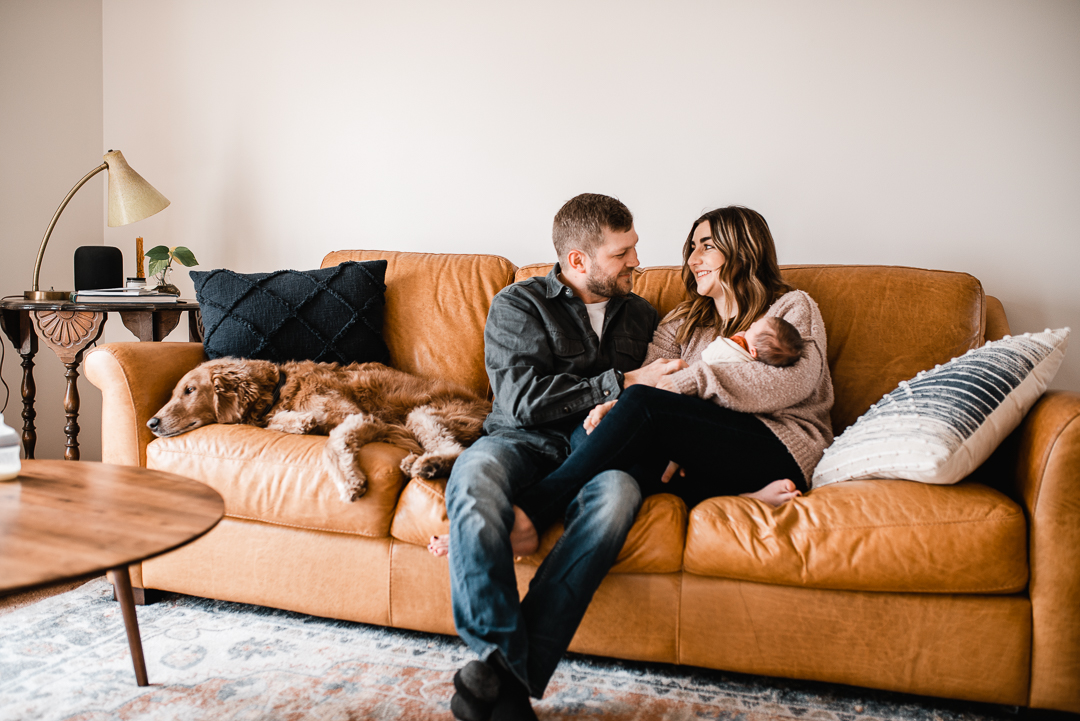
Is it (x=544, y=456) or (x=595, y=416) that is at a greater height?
(x=595, y=416)

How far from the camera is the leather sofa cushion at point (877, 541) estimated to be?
1.42m

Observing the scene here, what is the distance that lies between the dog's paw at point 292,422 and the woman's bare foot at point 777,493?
126 cm

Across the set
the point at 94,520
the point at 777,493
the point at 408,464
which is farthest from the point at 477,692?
the point at 777,493

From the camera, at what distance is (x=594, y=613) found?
5.32 ft

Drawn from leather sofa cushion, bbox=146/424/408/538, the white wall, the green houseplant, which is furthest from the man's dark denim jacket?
the white wall

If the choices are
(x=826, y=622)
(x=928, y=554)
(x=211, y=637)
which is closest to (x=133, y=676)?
(x=211, y=637)

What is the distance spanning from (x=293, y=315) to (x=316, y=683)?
122cm

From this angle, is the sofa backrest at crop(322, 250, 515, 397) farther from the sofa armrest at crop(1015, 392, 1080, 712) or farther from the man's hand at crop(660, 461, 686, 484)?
the sofa armrest at crop(1015, 392, 1080, 712)

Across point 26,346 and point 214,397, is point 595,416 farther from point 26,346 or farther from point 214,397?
point 26,346

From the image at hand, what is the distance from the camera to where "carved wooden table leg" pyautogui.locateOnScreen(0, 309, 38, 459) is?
2.60 metres

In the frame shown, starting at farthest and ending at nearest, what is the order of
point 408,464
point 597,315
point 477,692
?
1. point 597,315
2. point 408,464
3. point 477,692

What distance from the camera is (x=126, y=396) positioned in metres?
1.94

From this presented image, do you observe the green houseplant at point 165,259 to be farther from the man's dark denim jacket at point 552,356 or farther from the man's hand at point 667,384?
the man's hand at point 667,384

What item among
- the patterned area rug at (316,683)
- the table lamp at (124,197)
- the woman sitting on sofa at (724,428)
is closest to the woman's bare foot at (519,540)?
the woman sitting on sofa at (724,428)
